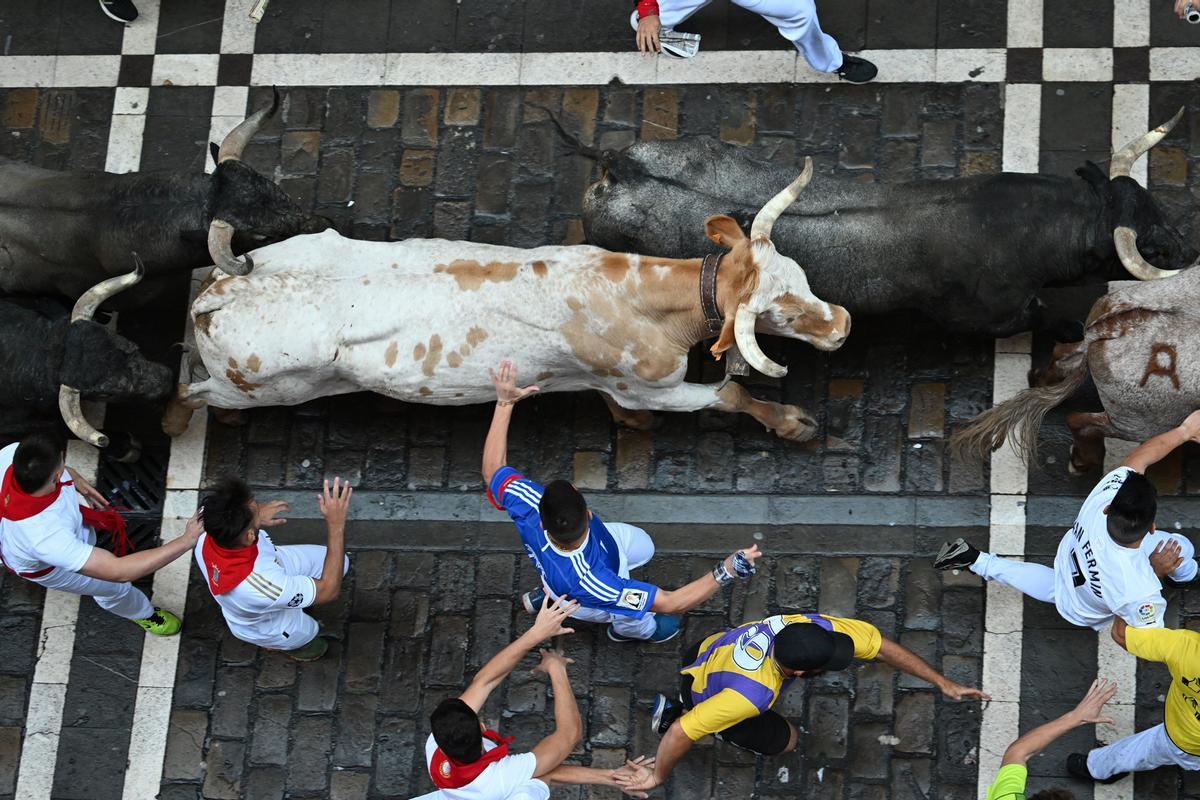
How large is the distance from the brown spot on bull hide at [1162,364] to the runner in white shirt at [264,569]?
4812mm

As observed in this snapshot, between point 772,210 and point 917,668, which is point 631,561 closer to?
point 917,668

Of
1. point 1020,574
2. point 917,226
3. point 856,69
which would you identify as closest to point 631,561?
point 1020,574

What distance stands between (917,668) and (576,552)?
2181 millimetres

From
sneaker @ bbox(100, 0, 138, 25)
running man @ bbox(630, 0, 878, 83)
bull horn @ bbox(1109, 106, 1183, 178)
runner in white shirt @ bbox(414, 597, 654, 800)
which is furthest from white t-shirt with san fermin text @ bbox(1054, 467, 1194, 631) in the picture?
sneaker @ bbox(100, 0, 138, 25)

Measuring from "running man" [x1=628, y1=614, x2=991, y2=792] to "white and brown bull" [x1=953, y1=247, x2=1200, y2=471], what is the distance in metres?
1.81

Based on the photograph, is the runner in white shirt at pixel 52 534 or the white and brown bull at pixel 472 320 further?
the white and brown bull at pixel 472 320

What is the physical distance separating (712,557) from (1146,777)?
9.88 ft

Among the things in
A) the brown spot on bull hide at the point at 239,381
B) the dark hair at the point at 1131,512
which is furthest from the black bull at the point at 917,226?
the brown spot on bull hide at the point at 239,381

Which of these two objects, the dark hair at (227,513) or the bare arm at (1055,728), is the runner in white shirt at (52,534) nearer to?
the dark hair at (227,513)

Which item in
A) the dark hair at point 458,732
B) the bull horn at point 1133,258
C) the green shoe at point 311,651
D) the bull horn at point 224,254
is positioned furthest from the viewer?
the green shoe at point 311,651

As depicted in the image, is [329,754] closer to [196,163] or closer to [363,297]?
[363,297]

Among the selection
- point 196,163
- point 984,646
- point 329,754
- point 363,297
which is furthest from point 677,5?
point 329,754

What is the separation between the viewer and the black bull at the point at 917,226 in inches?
312

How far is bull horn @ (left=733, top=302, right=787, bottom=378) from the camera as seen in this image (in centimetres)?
723
